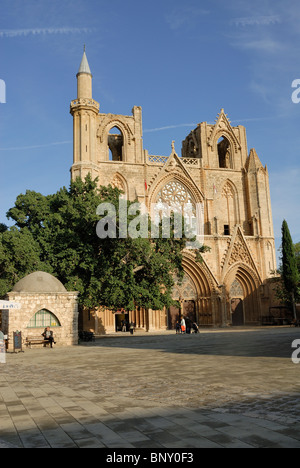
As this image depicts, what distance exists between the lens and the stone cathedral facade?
38250 mm

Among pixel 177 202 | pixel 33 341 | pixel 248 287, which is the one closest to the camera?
pixel 33 341

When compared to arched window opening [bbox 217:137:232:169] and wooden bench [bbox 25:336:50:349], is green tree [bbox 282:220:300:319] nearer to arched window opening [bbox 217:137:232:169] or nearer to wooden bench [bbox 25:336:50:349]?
arched window opening [bbox 217:137:232:169]

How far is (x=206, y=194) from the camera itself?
143ft

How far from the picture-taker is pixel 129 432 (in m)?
5.05

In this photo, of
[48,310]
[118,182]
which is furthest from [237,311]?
[48,310]

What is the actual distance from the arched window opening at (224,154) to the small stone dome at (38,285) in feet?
100

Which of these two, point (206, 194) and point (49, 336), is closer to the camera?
point (49, 336)

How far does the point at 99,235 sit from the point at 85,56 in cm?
2443

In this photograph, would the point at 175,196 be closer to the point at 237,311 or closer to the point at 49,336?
the point at 237,311

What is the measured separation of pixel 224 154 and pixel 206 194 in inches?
304

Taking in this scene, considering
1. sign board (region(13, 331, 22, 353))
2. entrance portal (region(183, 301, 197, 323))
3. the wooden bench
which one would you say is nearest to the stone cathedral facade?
entrance portal (region(183, 301, 197, 323))

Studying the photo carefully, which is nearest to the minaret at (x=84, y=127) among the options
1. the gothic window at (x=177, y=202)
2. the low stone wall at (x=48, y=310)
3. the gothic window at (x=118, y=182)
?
the gothic window at (x=118, y=182)

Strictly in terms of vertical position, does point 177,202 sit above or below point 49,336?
above

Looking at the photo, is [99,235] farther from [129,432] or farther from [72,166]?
[129,432]
